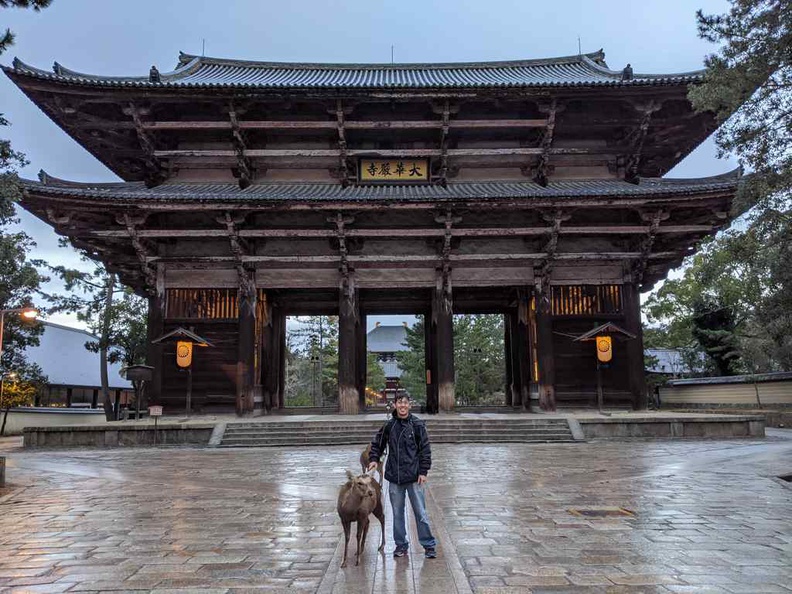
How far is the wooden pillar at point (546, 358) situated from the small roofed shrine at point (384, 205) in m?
0.06

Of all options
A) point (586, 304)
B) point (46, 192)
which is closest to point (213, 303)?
point (46, 192)

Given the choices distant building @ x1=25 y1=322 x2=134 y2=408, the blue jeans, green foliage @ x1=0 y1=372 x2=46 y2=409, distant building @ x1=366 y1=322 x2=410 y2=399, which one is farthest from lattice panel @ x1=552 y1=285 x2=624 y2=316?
distant building @ x1=366 y1=322 x2=410 y2=399

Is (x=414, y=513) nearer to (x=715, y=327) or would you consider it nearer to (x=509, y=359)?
(x=509, y=359)

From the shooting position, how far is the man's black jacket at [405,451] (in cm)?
497

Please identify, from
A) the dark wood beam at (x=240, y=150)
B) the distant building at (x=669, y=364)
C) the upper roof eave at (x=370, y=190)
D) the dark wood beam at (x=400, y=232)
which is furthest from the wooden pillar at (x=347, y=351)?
the distant building at (x=669, y=364)

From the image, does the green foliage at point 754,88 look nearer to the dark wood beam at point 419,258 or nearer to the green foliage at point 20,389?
the dark wood beam at point 419,258

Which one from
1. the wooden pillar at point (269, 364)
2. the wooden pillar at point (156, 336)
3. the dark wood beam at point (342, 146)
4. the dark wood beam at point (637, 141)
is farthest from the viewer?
the wooden pillar at point (269, 364)

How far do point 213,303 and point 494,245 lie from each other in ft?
30.5

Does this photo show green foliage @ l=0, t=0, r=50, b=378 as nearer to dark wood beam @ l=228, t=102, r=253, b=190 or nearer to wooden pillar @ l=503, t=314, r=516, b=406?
dark wood beam @ l=228, t=102, r=253, b=190

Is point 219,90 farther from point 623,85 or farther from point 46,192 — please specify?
point 623,85

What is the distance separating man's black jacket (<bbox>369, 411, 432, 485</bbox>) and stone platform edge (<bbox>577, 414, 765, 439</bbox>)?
10.9 meters

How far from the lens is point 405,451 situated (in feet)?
16.4

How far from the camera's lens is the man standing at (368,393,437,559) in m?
4.90

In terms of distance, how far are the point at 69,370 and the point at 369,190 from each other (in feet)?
80.1
